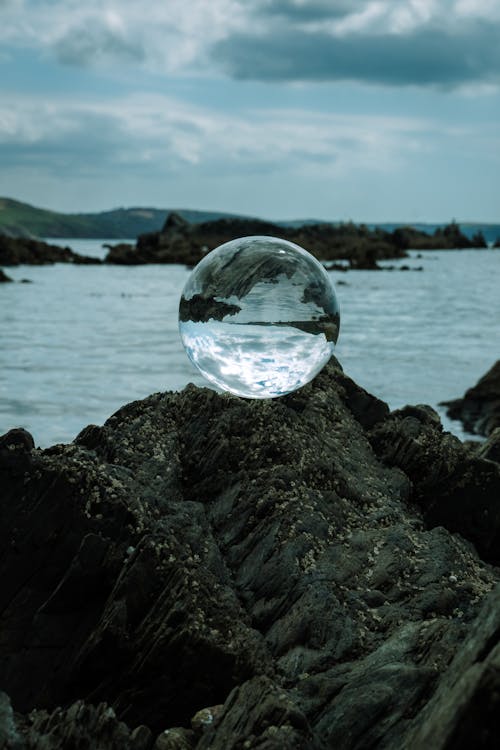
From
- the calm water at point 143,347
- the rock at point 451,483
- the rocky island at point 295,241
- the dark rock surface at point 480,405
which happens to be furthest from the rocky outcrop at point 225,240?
the rock at point 451,483

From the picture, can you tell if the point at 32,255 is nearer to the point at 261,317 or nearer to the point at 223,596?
the point at 261,317

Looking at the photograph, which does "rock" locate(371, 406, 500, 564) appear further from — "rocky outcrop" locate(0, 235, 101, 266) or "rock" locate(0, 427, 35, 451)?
"rocky outcrop" locate(0, 235, 101, 266)

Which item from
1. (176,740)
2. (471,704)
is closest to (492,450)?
(176,740)

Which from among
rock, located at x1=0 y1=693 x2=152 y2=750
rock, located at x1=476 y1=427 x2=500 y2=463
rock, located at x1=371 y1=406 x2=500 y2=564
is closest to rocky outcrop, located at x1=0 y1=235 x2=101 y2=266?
rock, located at x1=476 y1=427 x2=500 y2=463

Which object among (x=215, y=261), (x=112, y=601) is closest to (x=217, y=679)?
(x=112, y=601)

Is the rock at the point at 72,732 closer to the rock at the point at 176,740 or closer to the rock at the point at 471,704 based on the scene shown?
the rock at the point at 176,740

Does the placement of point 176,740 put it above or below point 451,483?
below

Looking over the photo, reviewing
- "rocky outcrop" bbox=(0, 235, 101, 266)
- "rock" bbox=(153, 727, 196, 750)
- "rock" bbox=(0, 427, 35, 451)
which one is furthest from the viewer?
"rocky outcrop" bbox=(0, 235, 101, 266)

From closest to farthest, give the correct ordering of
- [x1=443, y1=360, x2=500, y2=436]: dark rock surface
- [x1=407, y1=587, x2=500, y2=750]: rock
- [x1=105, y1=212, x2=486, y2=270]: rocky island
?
[x1=407, y1=587, x2=500, y2=750]: rock → [x1=443, y1=360, x2=500, y2=436]: dark rock surface → [x1=105, y1=212, x2=486, y2=270]: rocky island
